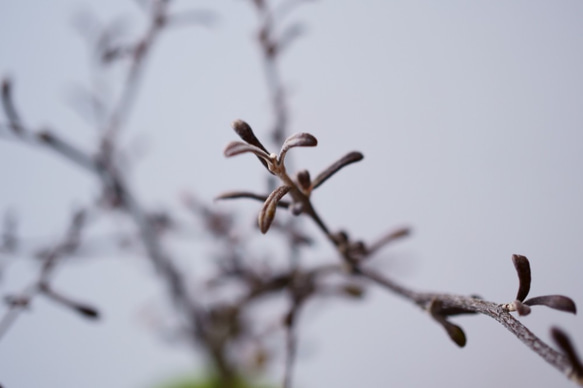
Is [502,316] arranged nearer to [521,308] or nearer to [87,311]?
[521,308]

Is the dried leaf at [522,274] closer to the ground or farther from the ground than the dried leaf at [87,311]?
closer to the ground

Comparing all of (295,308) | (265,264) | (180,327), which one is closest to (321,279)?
(295,308)

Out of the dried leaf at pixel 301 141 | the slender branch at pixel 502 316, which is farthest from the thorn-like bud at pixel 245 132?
the slender branch at pixel 502 316

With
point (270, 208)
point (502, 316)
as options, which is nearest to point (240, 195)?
point (270, 208)

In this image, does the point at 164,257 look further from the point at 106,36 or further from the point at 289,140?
the point at 289,140

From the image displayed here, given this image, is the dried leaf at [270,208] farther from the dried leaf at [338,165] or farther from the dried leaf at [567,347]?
the dried leaf at [567,347]

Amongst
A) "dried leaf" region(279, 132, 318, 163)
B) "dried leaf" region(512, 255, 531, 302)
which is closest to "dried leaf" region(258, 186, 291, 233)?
"dried leaf" region(279, 132, 318, 163)
